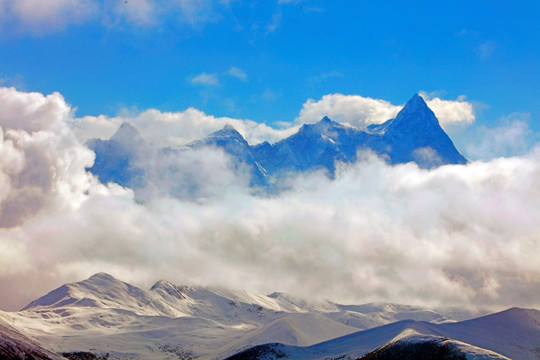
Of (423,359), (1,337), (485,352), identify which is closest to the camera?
(485,352)

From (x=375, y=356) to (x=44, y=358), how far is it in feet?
374

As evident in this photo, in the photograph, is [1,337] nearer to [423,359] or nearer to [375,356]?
[375,356]

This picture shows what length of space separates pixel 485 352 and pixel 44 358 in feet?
476

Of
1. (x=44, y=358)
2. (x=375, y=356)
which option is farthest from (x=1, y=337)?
(x=375, y=356)

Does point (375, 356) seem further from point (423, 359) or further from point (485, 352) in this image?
point (485, 352)

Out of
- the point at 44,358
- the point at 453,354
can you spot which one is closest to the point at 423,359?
the point at 453,354

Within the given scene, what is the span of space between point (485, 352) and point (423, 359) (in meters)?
20.9

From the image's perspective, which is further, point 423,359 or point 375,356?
point 375,356

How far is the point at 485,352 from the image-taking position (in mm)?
165625

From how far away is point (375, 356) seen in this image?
192 metres

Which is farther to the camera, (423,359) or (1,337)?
(1,337)

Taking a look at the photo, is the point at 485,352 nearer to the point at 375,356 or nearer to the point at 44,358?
the point at 375,356

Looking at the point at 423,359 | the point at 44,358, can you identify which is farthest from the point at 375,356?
the point at 44,358

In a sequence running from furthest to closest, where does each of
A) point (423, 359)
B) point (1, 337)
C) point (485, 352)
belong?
point (1, 337) < point (423, 359) < point (485, 352)
